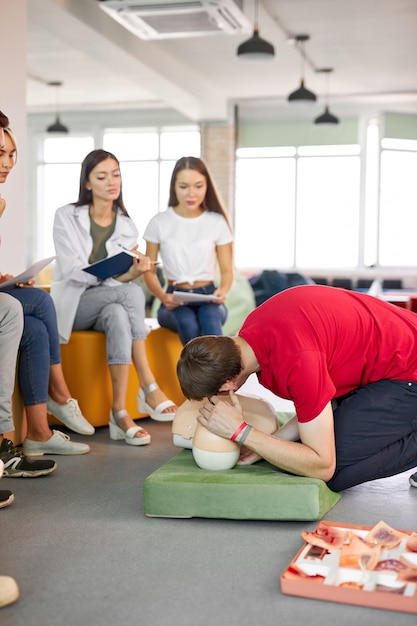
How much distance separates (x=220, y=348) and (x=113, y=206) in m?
2.14

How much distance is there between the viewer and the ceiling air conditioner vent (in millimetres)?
5992

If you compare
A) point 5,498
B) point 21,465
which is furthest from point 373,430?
point 21,465

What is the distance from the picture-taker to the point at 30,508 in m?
3.02

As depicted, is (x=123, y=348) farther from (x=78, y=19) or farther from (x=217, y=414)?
(x=78, y=19)

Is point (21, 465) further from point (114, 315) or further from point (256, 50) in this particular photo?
point (256, 50)

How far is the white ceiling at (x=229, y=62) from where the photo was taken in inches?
291

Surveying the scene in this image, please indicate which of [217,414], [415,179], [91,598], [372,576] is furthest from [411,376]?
[415,179]

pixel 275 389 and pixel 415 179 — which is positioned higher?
pixel 415 179

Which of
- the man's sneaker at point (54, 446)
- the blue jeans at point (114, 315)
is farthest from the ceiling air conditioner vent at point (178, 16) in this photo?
the man's sneaker at point (54, 446)

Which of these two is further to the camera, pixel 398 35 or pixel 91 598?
pixel 398 35

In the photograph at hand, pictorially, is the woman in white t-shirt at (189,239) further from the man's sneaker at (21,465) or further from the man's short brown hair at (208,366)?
the man's short brown hair at (208,366)

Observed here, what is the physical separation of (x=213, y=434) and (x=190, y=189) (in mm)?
2297

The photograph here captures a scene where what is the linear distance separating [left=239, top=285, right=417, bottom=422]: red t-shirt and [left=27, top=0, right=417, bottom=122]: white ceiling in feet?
13.8

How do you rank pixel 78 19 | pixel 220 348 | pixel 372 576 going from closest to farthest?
1. pixel 372 576
2. pixel 220 348
3. pixel 78 19
